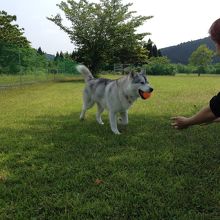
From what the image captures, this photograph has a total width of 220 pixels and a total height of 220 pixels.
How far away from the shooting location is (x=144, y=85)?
264 inches

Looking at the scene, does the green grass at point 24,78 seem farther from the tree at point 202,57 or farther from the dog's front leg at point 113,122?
the tree at point 202,57

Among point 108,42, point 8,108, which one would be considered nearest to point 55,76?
point 108,42

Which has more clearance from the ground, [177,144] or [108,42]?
[108,42]

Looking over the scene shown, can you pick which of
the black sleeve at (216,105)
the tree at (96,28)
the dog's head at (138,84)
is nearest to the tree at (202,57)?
the tree at (96,28)

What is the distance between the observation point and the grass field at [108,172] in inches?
127

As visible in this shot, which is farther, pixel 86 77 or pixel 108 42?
pixel 108 42

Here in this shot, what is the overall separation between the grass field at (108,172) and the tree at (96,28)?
25.6 meters

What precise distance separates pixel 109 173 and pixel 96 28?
2898 cm

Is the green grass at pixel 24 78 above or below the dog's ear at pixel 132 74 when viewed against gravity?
below

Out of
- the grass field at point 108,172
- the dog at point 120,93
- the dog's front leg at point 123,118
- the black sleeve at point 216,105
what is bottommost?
the grass field at point 108,172

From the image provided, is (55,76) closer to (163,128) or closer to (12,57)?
(12,57)

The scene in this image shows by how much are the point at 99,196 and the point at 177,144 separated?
2529mm

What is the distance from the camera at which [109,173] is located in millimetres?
4230

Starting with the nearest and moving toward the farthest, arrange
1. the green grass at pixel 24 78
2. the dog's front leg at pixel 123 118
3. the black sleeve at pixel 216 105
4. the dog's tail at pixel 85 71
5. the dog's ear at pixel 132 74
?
the black sleeve at pixel 216 105 < the dog's ear at pixel 132 74 < the dog's front leg at pixel 123 118 < the dog's tail at pixel 85 71 < the green grass at pixel 24 78
